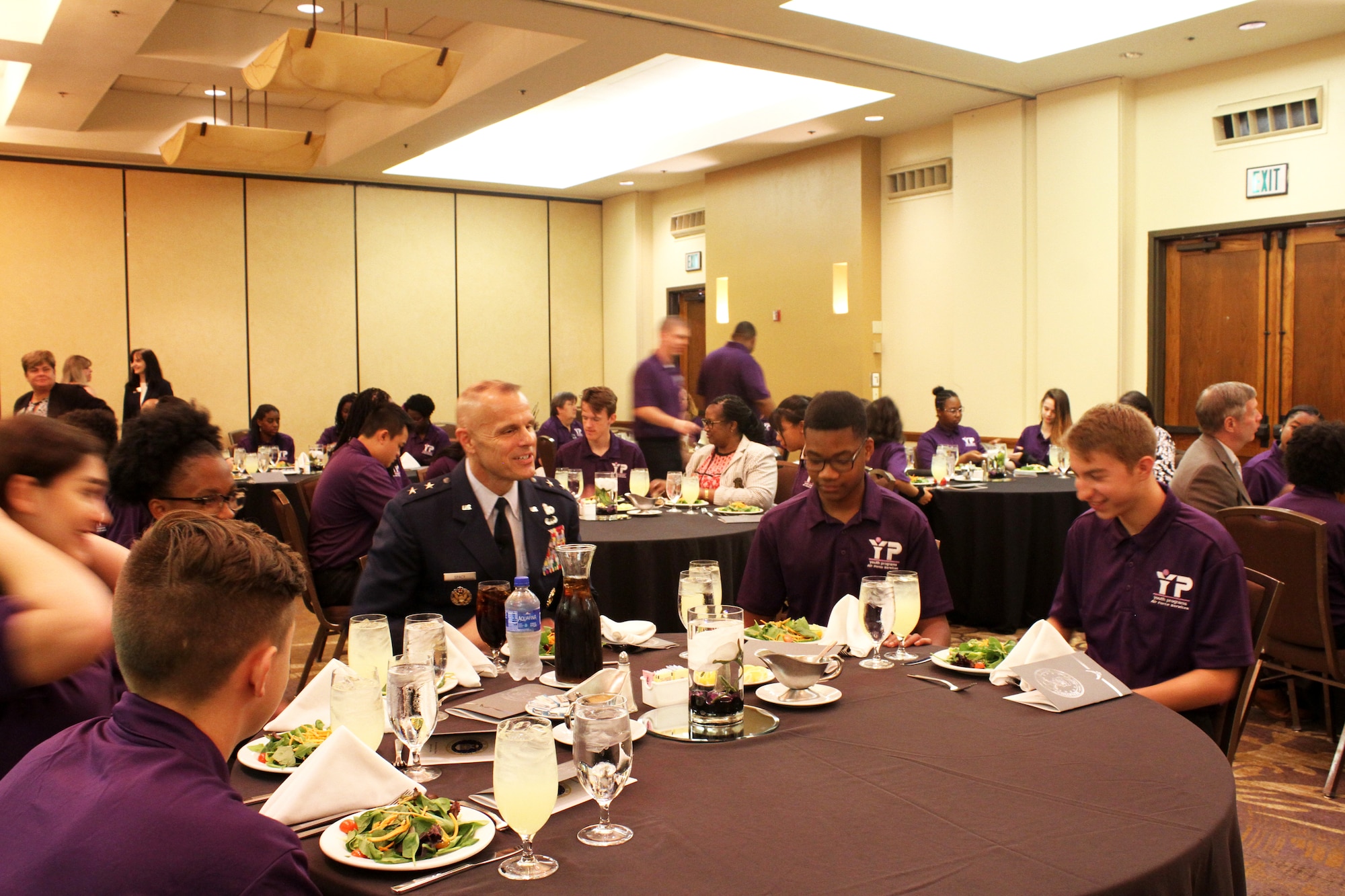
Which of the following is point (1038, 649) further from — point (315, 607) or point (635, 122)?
point (635, 122)

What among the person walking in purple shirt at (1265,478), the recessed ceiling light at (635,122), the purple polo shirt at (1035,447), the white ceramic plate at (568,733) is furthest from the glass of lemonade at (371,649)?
the recessed ceiling light at (635,122)

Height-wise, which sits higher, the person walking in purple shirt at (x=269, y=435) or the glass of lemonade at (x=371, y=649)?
the person walking in purple shirt at (x=269, y=435)

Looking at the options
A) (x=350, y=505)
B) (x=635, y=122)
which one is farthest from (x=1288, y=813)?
(x=635, y=122)

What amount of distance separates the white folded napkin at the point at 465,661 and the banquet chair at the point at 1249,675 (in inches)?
66.8

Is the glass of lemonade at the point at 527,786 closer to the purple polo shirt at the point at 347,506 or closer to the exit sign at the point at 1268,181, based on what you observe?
the purple polo shirt at the point at 347,506

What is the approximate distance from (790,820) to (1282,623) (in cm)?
318

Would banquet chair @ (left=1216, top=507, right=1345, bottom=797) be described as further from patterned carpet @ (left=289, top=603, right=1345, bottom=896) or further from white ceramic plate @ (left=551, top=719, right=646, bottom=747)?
white ceramic plate @ (left=551, top=719, right=646, bottom=747)

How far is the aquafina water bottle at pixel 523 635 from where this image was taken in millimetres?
2367

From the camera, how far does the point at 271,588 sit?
4.50 feet

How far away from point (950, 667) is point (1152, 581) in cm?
61

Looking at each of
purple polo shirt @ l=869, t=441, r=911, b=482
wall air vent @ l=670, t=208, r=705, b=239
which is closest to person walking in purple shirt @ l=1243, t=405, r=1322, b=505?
purple polo shirt @ l=869, t=441, r=911, b=482

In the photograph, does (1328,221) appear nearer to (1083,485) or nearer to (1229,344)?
(1229,344)

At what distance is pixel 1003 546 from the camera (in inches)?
243

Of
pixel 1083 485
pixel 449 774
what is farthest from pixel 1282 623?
pixel 449 774
